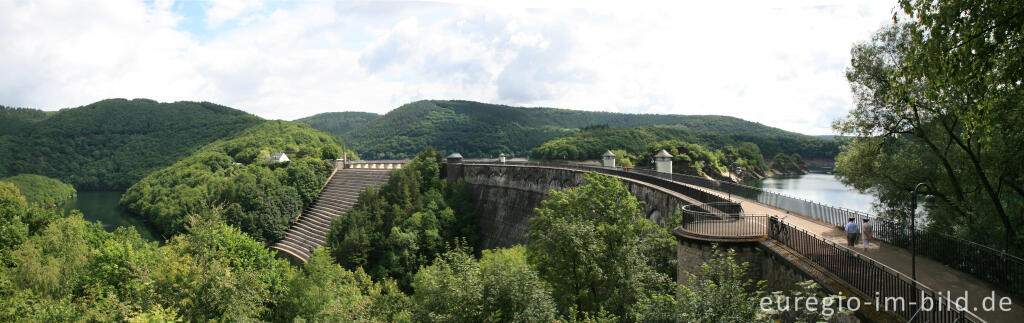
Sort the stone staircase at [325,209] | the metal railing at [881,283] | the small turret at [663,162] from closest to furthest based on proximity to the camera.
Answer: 1. the metal railing at [881,283]
2. the small turret at [663,162]
3. the stone staircase at [325,209]

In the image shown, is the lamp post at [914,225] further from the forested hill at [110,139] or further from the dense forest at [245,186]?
the forested hill at [110,139]

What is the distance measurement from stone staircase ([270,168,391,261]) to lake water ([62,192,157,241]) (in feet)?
57.4

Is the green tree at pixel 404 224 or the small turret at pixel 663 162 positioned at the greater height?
the small turret at pixel 663 162

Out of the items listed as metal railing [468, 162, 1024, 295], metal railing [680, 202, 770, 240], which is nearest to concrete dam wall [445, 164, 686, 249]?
metal railing [468, 162, 1024, 295]

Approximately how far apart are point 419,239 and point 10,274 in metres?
23.5

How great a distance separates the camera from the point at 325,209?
53.9 meters

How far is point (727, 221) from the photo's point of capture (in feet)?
41.7

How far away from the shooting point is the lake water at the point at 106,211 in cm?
6131

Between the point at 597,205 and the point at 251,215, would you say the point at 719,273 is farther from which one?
the point at 251,215

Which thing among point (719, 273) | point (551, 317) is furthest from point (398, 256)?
point (719, 273)

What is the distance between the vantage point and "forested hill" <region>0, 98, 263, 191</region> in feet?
357

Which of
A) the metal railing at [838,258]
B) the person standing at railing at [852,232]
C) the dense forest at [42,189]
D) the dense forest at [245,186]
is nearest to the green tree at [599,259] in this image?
the metal railing at [838,258]

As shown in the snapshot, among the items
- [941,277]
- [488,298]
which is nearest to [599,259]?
[488,298]

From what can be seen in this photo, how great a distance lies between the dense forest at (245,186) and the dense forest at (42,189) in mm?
12236
